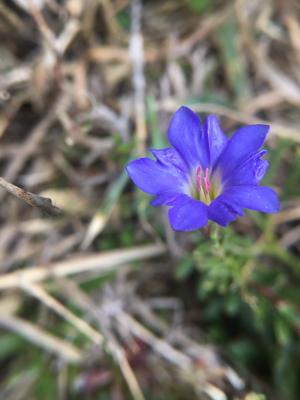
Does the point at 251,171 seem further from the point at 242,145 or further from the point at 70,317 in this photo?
the point at 70,317

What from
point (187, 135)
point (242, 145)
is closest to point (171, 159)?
point (187, 135)

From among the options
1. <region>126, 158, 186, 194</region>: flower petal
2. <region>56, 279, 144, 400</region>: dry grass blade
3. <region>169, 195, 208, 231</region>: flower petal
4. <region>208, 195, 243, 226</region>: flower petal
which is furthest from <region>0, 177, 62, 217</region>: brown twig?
<region>56, 279, 144, 400</region>: dry grass blade

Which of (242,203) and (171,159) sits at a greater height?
(171,159)

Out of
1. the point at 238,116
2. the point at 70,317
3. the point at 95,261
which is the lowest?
the point at 70,317

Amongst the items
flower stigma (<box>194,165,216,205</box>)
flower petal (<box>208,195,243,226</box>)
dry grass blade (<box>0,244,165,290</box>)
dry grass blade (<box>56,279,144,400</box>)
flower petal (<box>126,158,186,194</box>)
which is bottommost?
dry grass blade (<box>56,279,144,400</box>)

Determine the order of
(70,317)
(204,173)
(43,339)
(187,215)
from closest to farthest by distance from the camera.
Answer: (187,215) < (204,173) < (70,317) < (43,339)

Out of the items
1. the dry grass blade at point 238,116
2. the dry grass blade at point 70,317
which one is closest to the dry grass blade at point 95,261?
the dry grass blade at point 70,317

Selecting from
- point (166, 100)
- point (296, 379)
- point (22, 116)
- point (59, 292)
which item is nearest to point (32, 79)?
point (22, 116)

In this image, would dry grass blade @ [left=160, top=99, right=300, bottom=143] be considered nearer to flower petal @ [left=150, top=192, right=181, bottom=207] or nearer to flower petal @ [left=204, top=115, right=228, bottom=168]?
flower petal @ [left=204, top=115, right=228, bottom=168]
